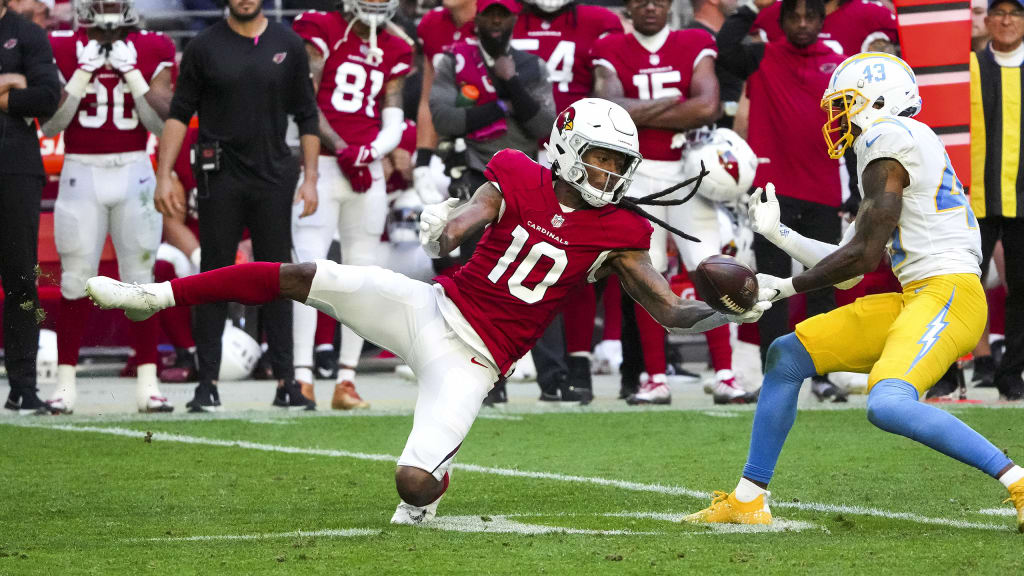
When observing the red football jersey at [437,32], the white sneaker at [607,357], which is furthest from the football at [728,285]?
the white sneaker at [607,357]

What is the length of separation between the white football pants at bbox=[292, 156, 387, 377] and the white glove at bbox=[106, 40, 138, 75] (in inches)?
45.6

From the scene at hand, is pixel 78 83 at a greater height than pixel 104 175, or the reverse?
pixel 78 83

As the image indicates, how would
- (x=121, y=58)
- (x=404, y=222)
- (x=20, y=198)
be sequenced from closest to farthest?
(x=20, y=198)
(x=121, y=58)
(x=404, y=222)

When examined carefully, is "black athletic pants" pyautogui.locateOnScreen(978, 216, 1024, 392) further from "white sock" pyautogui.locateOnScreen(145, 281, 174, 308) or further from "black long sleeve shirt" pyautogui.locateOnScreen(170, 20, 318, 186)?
"white sock" pyautogui.locateOnScreen(145, 281, 174, 308)

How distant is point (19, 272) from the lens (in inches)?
316

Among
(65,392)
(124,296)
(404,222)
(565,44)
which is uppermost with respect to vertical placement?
(565,44)

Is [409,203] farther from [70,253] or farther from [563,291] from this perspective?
[563,291]

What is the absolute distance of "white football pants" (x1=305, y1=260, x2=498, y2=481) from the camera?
5035 mm

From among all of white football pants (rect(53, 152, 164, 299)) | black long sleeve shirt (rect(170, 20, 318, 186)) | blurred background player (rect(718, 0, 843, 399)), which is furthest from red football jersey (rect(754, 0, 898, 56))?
white football pants (rect(53, 152, 164, 299))

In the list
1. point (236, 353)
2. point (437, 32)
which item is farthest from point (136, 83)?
point (236, 353)

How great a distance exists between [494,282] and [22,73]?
12.9 ft

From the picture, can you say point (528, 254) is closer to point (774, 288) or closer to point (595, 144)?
point (595, 144)

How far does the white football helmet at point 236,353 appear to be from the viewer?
410 inches

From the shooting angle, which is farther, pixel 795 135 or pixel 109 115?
pixel 795 135
